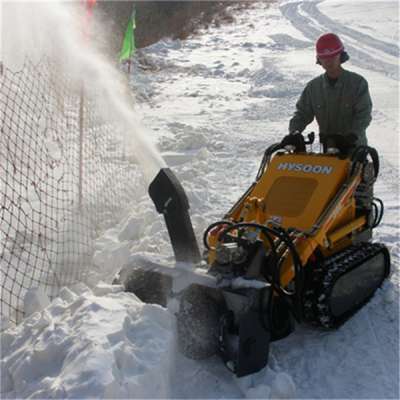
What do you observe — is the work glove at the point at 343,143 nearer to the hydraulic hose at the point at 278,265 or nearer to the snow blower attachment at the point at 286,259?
the snow blower attachment at the point at 286,259

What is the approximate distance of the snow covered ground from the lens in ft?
10.4

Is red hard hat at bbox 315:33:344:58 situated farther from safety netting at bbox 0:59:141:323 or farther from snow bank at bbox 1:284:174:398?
safety netting at bbox 0:59:141:323

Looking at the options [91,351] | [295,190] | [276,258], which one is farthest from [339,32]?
[91,351]

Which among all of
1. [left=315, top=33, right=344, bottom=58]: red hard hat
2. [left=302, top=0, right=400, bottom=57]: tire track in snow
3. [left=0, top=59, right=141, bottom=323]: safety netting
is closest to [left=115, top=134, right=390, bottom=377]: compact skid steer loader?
[left=315, top=33, right=344, bottom=58]: red hard hat

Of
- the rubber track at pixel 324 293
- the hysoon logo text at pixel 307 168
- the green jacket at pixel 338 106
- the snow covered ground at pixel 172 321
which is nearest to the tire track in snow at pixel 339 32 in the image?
the snow covered ground at pixel 172 321

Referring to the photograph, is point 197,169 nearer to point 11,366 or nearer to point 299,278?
point 299,278

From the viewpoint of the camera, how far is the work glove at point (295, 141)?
4.96 m

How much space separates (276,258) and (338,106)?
2.12 m

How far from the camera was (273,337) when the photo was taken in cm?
374

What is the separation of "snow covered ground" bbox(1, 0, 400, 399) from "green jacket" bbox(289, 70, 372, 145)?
1.33 meters

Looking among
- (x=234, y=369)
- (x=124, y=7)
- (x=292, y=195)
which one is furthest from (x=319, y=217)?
(x=124, y=7)

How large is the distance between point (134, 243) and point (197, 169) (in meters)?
2.70

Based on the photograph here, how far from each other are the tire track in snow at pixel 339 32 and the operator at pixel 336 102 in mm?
11237

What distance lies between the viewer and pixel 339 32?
23594mm
